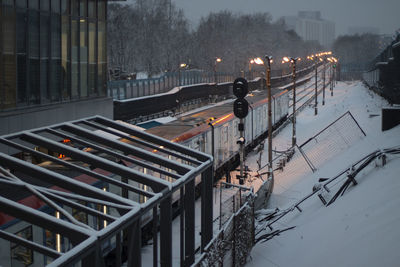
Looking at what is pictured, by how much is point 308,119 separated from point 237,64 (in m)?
62.0

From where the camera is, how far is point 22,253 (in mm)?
9516

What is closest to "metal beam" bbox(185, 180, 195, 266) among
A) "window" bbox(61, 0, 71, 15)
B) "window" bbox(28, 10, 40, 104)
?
"window" bbox(28, 10, 40, 104)

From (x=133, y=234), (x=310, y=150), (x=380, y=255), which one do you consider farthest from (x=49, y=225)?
(x=310, y=150)

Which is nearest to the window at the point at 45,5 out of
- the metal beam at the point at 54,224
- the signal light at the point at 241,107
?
the signal light at the point at 241,107

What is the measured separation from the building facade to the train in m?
4.36

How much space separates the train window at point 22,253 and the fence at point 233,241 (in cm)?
333

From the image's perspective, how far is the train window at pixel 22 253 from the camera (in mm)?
9281

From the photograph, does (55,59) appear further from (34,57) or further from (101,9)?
(101,9)

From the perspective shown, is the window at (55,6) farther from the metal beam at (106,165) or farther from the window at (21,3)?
the metal beam at (106,165)

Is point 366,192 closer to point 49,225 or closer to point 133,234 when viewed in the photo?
point 133,234

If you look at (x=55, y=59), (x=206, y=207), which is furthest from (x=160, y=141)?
(x=55, y=59)

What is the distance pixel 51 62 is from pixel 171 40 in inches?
2432

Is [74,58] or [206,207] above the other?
[74,58]

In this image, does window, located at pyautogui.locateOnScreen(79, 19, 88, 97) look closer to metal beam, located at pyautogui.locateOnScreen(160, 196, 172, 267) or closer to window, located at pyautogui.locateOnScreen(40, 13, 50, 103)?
window, located at pyautogui.locateOnScreen(40, 13, 50, 103)
